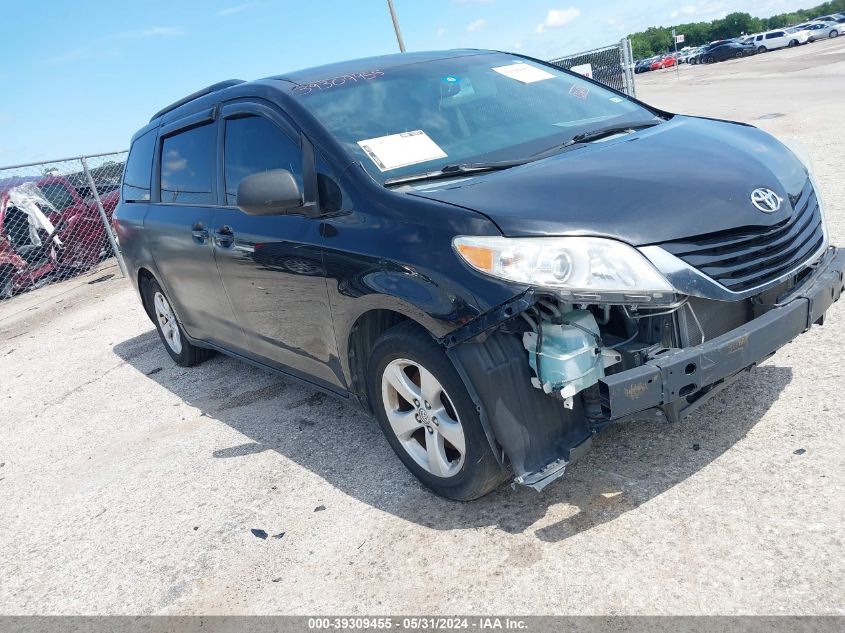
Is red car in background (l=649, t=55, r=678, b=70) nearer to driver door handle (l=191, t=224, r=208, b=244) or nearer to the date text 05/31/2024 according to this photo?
driver door handle (l=191, t=224, r=208, b=244)

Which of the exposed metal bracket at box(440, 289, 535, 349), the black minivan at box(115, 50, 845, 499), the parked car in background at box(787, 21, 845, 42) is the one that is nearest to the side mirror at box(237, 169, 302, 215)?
the black minivan at box(115, 50, 845, 499)

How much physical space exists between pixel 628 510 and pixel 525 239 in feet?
3.84

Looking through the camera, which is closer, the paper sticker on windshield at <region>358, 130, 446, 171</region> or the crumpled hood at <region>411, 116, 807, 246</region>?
the crumpled hood at <region>411, 116, 807, 246</region>

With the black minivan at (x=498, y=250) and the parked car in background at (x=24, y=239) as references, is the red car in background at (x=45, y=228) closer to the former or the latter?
the parked car in background at (x=24, y=239)

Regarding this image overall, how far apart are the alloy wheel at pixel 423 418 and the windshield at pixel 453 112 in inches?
34.0

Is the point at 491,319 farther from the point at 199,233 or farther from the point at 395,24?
the point at 395,24

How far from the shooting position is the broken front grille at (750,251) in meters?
2.56

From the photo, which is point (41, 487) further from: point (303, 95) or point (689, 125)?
point (689, 125)

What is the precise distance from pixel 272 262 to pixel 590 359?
1.83m

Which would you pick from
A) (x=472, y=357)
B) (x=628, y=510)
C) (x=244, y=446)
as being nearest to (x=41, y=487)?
(x=244, y=446)

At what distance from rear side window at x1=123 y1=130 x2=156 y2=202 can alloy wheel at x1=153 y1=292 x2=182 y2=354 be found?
82cm

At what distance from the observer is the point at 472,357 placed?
2621mm

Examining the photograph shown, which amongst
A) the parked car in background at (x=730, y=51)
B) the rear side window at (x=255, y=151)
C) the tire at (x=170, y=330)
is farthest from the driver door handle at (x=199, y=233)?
the parked car in background at (x=730, y=51)

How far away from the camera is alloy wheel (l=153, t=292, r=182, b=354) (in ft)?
19.1
